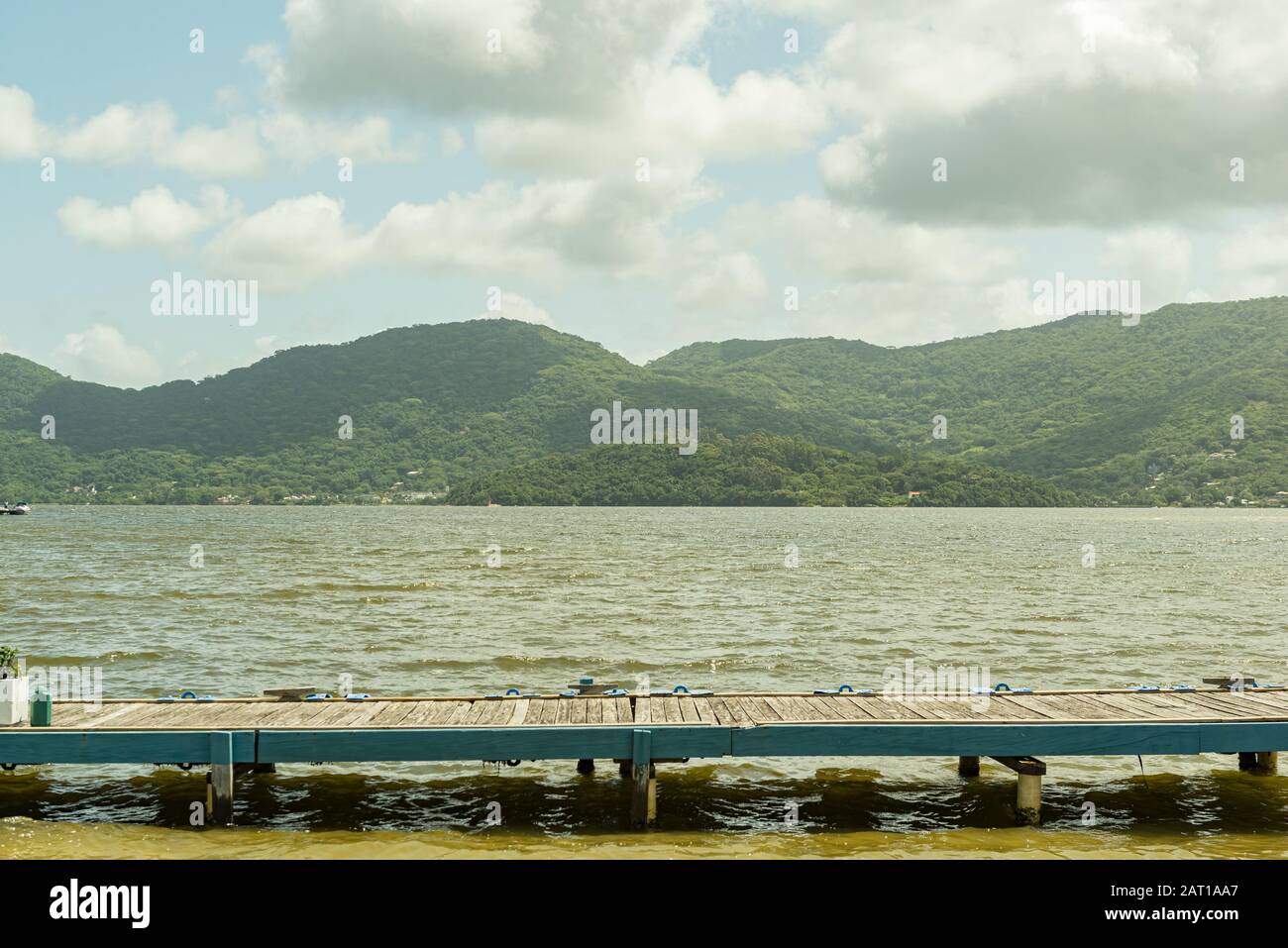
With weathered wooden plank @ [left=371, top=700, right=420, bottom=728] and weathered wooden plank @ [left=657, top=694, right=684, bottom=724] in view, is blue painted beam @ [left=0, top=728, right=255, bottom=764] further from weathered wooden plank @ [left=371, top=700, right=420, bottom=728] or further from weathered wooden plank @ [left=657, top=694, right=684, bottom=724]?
weathered wooden plank @ [left=657, top=694, right=684, bottom=724]

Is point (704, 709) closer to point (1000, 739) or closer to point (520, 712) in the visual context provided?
point (520, 712)

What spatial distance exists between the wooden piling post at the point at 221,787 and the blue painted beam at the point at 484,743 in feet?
1.36

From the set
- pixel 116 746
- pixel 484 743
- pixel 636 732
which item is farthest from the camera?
pixel 636 732

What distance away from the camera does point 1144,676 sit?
77.9 ft

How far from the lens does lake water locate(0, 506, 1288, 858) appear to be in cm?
1253

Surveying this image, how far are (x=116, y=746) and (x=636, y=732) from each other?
589 centimetres

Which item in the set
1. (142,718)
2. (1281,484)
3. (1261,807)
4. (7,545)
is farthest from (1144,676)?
(1281,484)

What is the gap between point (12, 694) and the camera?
12.3 m

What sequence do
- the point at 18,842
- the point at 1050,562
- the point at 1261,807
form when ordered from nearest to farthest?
the point at 18,842 < the point at 1261,807 < the point at 1050,562

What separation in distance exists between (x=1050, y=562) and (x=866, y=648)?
41.3m

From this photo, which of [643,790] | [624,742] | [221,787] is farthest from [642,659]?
[221,787]

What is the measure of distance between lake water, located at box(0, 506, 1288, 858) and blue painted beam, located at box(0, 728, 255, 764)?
953 mm

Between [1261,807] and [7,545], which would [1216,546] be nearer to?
[1261,807]

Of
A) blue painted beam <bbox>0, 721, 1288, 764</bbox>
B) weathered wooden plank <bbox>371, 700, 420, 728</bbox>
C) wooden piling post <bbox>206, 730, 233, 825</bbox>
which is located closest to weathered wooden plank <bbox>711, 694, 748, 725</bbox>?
blue painted beam <bbox>0, 721, 1288, 764</bbox>
